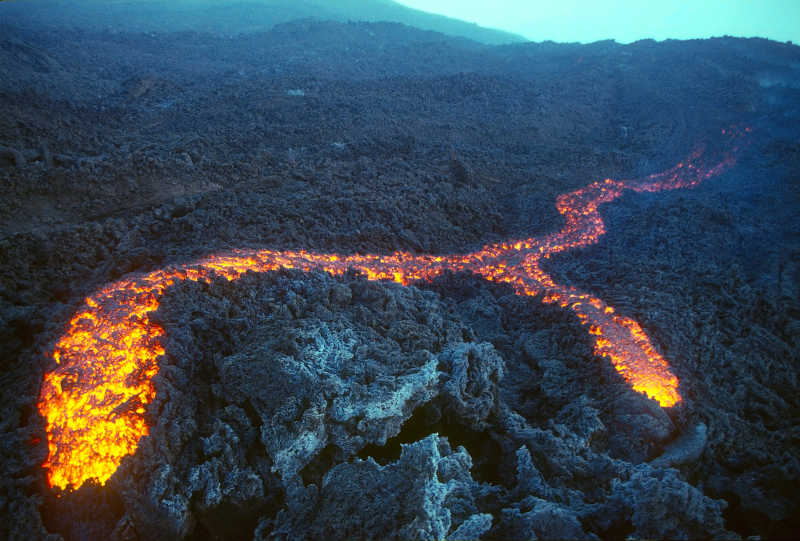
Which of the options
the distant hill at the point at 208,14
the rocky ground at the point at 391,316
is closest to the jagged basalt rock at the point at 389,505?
the rocky ground at the point at 391,316

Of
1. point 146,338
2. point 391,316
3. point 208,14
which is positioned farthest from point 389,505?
point 208,14

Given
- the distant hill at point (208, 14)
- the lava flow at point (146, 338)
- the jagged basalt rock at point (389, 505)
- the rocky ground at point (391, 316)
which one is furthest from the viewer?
the distant hill at point (208, 14)

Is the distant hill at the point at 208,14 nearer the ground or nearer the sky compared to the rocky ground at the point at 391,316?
nearer the sky

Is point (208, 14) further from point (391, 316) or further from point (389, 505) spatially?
point (389, 505)

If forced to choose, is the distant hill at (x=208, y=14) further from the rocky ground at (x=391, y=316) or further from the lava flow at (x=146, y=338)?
the lava flow at (x=146, y=338)

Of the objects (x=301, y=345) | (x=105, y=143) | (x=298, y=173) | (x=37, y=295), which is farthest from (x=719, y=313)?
(x=105, y=143)

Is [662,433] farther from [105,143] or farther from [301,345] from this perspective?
[105,143]

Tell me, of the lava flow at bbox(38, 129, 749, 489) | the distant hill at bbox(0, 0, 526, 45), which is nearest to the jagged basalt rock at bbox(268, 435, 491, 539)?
the lava flow at bbox(38, 129, 749, 489)
